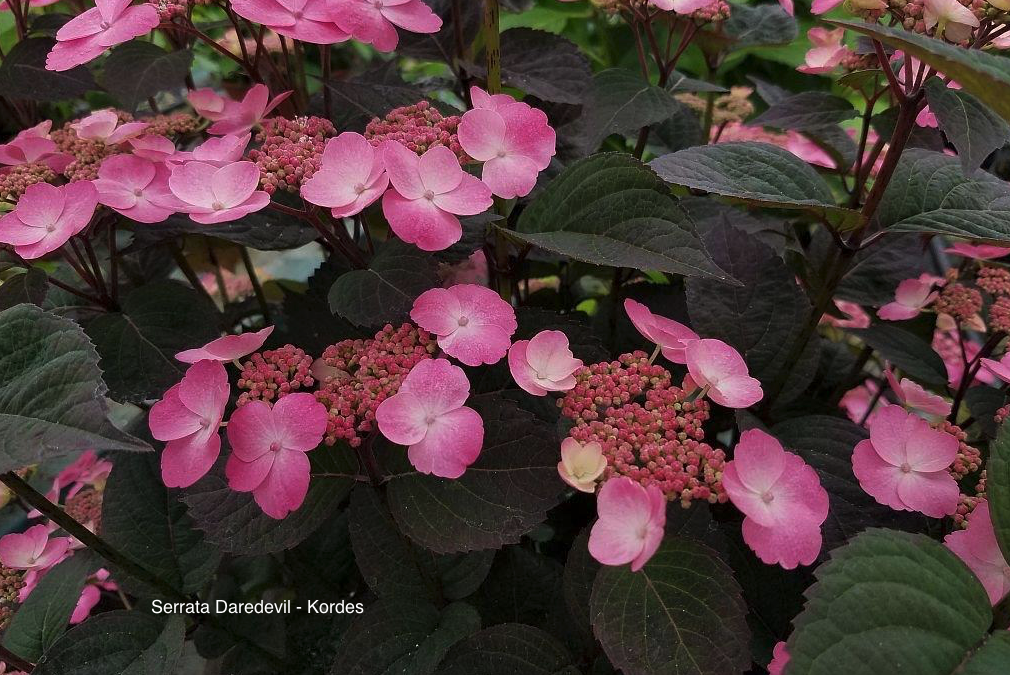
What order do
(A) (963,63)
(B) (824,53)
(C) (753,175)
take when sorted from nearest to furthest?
(A) (963,63), (C) (753,175), (B) (824,53)

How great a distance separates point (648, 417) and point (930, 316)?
53 centimetres

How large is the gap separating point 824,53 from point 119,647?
3.01ft

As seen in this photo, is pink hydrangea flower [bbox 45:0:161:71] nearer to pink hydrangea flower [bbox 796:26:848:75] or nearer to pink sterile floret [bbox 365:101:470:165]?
pink sterile floret [bbox 365:101:470:165]

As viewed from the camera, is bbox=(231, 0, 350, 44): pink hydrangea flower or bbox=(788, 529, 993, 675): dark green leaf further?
bbox=(231, 0, 350, 44): pink hydrangea flower

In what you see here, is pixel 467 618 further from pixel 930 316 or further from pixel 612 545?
pixel 930 316

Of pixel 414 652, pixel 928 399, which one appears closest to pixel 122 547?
pixel 414 652

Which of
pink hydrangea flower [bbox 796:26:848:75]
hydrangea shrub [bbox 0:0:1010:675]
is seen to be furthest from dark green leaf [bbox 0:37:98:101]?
pink hydrangea flower [bbox 796:26:848:75]

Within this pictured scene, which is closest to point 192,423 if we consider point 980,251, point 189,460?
point 189,460

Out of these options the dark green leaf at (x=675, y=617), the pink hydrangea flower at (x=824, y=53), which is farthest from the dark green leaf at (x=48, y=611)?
the pink hydrangea flower at (x=824, y=53)

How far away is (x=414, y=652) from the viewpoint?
1.99 ft

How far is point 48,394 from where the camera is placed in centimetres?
47

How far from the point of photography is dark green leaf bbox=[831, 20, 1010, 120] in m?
0.41

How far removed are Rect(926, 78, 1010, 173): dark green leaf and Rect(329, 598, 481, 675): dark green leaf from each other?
51 centimetres

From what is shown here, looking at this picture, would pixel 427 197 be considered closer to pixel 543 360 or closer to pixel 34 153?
pixel 543 360
